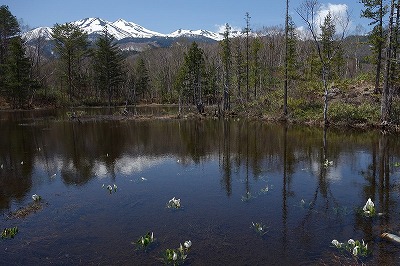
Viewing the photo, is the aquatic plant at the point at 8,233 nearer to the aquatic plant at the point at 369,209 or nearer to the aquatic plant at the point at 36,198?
the aquatic plant at the point at 36,198

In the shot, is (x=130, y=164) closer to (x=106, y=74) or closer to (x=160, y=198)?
(x=160, y=198)

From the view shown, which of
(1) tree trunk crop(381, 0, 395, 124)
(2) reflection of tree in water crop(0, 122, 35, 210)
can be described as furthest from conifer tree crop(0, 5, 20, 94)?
(1) tree trunk crop(381, 0, 395, 124)

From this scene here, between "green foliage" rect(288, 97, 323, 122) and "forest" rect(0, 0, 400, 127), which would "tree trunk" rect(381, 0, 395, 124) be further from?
"green foliage" rect(288, 97, 323, 122)

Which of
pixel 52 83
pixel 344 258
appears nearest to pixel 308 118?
pixel 344 258

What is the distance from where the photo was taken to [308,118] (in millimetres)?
32781

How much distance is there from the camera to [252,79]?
5425 cm

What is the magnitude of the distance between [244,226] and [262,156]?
31.1 feet

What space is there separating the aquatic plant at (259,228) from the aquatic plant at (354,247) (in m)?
1.76

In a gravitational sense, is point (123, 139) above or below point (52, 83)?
below

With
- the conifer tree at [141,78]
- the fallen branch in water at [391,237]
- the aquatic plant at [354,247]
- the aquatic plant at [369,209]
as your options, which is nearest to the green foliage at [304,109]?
the aquatic plant at [369,209]

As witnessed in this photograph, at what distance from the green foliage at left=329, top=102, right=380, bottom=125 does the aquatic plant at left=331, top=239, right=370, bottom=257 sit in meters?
23.2

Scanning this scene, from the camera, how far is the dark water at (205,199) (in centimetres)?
775

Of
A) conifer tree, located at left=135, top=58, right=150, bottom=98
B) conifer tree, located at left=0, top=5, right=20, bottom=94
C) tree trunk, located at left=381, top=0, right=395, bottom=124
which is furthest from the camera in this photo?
conifer tree, located at left=135, top=58, right=150, bottom=98

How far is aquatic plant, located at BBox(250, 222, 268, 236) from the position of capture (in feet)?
28.0
